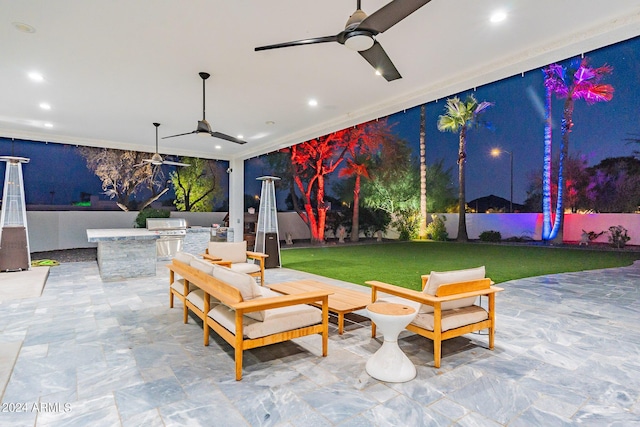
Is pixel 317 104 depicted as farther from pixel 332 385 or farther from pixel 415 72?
pixel 332 385

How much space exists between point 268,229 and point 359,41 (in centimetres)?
530

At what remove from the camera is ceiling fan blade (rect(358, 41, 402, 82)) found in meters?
2.71

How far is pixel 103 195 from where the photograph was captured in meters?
10.6

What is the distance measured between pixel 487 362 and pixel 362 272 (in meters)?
4.21

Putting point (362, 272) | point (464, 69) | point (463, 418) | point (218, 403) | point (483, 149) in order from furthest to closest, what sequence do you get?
1. point (483, 149)
2. point (362, 272)
3. point (464, 69)
4. point (218, 403)
5. point (463, 418)

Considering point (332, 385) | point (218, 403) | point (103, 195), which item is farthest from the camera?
point (103, 195)

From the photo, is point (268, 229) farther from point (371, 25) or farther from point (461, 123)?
point (461, 123)

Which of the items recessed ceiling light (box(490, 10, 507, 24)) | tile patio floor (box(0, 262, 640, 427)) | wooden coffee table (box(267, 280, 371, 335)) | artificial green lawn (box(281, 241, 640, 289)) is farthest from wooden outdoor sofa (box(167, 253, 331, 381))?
artificial green lawn (box(281, 241, 640, 289))

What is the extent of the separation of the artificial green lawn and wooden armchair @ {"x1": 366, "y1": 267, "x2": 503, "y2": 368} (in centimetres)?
247

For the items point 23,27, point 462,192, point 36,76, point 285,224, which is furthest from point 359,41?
point 462,192

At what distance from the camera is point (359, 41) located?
247 cm

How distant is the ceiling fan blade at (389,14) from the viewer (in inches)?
81.7

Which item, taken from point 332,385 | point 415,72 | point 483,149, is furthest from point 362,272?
point 483,149

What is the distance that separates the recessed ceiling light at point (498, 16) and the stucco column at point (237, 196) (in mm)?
8742
